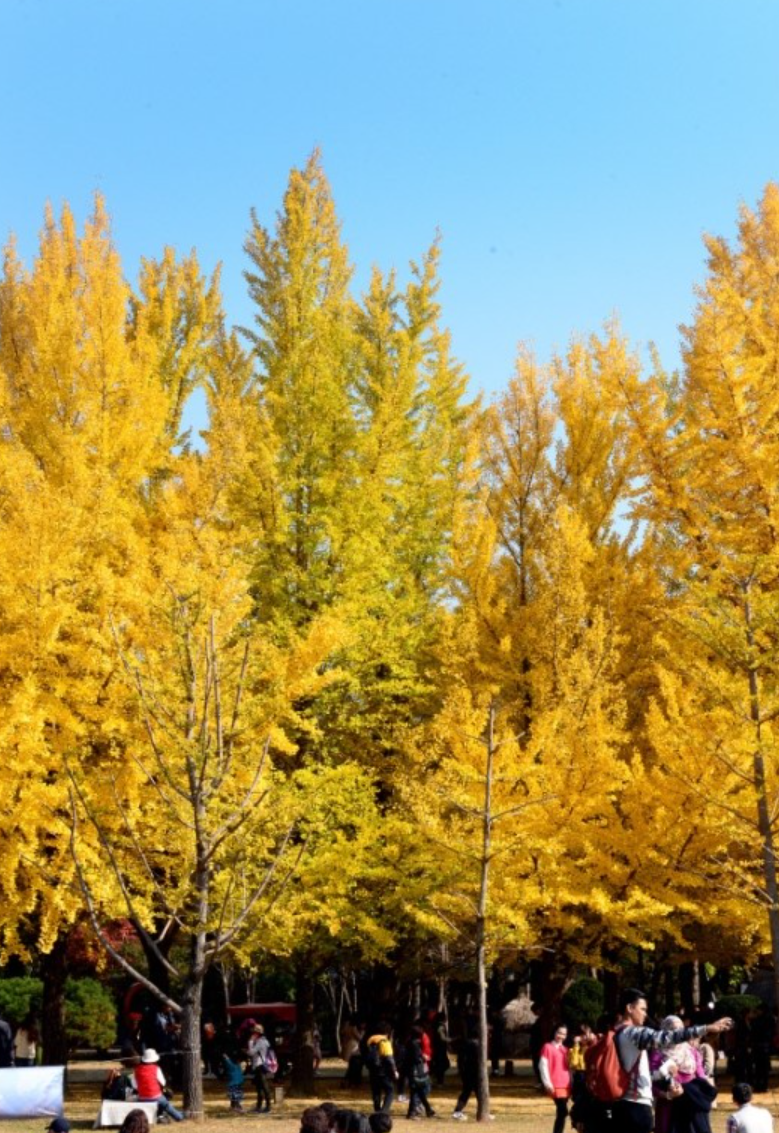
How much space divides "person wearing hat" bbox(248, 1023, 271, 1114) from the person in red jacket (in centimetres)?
480

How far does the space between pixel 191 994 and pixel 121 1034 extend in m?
16.0

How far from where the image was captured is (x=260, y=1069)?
650 inches

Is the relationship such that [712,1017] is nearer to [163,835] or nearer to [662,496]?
[662,496]

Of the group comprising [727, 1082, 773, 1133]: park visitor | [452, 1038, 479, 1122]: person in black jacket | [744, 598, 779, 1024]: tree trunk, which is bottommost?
[452, 1038, 479, 1122]: person in black jacket

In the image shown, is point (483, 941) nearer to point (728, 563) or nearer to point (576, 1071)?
point (576, 1071)

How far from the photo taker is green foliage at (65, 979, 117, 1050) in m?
25.0

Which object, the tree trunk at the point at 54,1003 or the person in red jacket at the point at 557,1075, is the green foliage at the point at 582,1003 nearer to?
the tree trunk at the point at 54,1003

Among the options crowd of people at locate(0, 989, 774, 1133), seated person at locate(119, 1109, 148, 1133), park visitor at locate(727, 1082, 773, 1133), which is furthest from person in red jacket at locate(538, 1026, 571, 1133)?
seated person at locate(119, 1109, 148, 1133)

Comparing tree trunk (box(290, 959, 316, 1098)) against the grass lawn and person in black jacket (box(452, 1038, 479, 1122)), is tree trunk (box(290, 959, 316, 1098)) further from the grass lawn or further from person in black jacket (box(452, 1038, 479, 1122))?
person in black jacket (box(452, 1038, 479, 1122))

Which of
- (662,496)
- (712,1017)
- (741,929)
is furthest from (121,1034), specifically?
(662,496)

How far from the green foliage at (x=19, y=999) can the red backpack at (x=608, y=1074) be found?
61.5 feet

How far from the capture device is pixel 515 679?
19094mm

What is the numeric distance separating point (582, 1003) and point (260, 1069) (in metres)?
8.57

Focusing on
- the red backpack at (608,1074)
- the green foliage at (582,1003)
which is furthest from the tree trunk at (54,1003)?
the red backpack at (608,1074)
